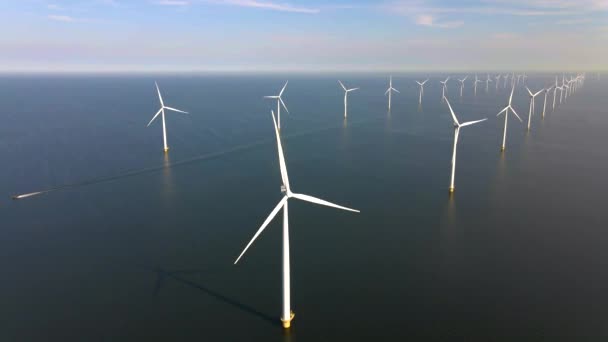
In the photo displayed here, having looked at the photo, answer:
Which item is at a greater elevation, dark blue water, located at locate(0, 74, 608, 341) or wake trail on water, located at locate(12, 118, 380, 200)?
wake trail on water, located at locate(12, 118, 380, 200)

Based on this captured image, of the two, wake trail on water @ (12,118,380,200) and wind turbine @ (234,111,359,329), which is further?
wake trail on water @ (12,118,380,200)

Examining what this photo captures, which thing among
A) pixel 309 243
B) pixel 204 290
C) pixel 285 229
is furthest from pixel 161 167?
pixel 285 229

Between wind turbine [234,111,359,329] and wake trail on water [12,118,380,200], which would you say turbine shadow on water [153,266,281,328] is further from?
wake trail on water [12,118,380,200]

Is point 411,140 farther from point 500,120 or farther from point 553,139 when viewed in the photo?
point 500,120

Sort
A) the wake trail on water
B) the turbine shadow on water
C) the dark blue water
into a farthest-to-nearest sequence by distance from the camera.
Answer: the wake trail on water < the turbine shadow on water < the dark blue water

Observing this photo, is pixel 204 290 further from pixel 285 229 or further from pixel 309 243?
pixel 309 243

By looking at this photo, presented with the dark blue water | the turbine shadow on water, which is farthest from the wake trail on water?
the turbine shadow on water

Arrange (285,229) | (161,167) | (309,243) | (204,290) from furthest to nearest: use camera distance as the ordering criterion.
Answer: (161,167), (309,243), (204,290), (285,229)

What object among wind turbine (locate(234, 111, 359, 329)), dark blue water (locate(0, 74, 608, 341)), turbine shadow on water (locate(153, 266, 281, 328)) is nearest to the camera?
wind turbine (locate(234, 111, 359, 329))
